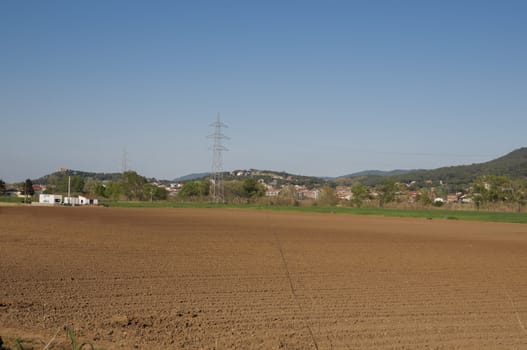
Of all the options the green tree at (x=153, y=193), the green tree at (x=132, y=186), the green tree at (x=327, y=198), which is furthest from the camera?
the green tree at (x=132, y=186)

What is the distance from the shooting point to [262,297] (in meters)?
13.2

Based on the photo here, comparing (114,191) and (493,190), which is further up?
(114,191)

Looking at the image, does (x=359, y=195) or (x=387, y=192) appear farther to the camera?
(x=359, y=195)

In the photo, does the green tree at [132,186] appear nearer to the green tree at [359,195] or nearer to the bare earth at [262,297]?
the green tree at [359,195]

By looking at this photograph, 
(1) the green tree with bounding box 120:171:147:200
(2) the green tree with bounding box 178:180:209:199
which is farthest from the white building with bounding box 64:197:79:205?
(2) the green tree with bounding box 178:180:209:199

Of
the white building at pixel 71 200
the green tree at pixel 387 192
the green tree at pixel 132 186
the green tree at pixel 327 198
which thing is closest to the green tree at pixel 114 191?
the green tree at pixel 132 186

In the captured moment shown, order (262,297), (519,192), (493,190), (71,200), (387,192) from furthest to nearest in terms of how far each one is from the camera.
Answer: (71,200), (387,192), (493,190), (519,192), (262,297)

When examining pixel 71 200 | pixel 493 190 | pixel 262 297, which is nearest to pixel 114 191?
pixel 71 200

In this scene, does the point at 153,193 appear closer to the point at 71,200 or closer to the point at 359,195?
the point at 71,200

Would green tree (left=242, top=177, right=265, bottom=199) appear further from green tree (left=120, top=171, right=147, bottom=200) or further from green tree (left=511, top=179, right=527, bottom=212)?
green tree (left=511, top=179, right=527, bottom=212)

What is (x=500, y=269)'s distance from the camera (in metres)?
19.4

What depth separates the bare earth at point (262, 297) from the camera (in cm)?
966

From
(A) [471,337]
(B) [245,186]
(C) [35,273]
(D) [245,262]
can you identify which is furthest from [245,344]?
(B) [245,186]

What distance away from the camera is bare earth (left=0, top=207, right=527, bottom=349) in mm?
9656
